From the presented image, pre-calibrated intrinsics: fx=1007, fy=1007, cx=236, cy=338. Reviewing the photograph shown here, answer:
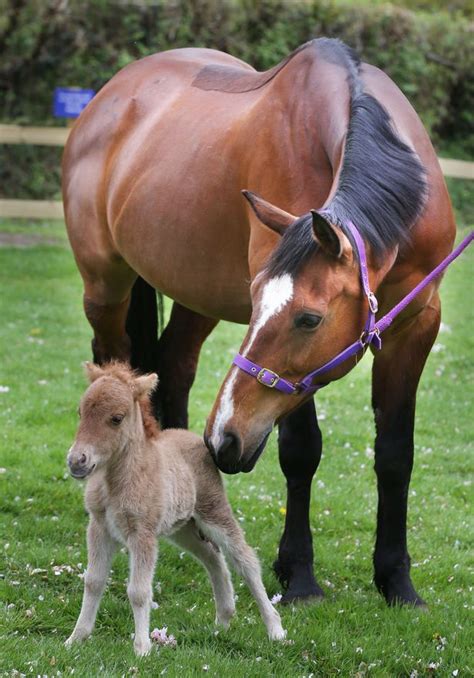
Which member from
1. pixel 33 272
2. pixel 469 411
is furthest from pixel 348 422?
pixel 33 272

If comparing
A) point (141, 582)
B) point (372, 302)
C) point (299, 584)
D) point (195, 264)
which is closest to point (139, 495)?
point (141, 582)

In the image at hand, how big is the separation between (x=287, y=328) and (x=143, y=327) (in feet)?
8.60

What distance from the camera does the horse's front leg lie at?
4.29 meters

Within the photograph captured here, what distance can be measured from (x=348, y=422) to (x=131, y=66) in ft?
9.65

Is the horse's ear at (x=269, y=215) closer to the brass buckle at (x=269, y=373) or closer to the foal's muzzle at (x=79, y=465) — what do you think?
the brass buckle at (x=269, y=373)

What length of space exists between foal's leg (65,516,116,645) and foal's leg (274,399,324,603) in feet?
3.67

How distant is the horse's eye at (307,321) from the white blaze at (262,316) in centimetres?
7

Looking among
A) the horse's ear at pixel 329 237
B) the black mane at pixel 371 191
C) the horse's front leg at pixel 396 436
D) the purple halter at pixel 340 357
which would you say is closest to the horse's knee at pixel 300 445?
the horse's front leg at pixel 396 436

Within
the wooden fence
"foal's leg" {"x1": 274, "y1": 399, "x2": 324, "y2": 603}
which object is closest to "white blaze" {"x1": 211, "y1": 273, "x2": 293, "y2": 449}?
"foal's leg" {"x1": 274, "y1": 399, "x2": 324, "y2": 603}

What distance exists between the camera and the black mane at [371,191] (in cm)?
331

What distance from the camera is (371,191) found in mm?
3564

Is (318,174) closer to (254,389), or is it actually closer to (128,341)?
(254,389)

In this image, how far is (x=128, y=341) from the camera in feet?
19.0

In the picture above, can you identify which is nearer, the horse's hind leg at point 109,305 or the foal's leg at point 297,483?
the foal's leg at point 297,483
